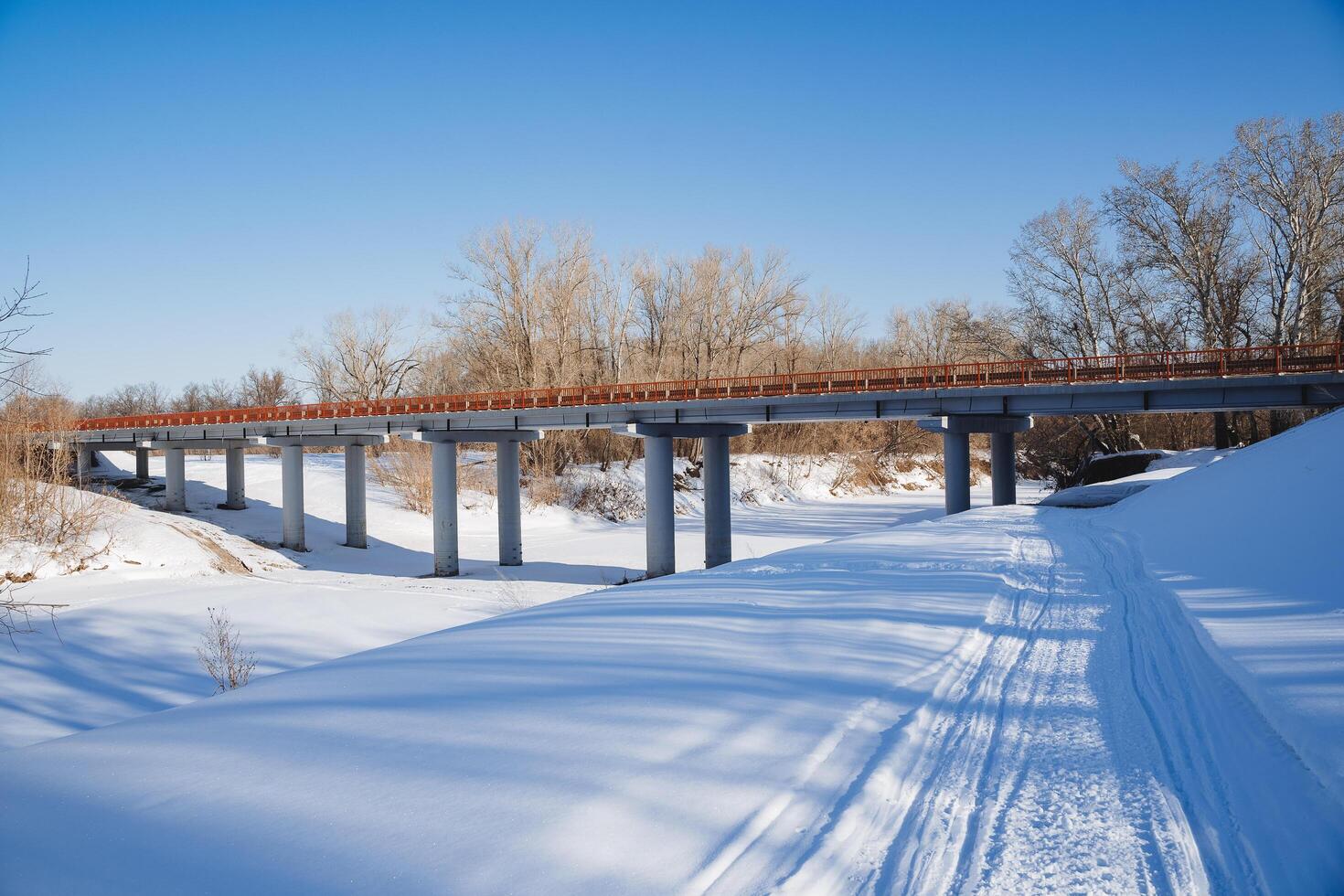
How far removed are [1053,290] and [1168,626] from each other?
124 ft

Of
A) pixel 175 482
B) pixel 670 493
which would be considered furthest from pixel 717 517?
pixel 175 482

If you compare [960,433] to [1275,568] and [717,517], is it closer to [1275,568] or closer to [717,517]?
[717,517]

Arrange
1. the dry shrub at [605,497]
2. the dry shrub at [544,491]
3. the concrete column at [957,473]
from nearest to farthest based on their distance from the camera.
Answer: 1. the concrete column at [957,473]
2. the dry shrub at [544,491]
3. the dry shrub at [605,497]

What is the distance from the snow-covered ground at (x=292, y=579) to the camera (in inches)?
550

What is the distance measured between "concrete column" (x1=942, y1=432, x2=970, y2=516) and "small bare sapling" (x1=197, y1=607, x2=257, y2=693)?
71.4 ft

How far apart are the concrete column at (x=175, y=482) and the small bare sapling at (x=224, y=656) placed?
29.6 m

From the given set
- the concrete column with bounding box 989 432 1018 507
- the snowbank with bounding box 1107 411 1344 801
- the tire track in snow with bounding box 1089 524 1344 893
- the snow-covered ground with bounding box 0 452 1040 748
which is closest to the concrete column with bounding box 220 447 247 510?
the snow-covered ground with bounding box 0 452 1040 748

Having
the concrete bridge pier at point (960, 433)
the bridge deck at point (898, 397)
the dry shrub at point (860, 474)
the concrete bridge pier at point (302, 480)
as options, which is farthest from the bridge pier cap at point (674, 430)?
the dry shrub at point (860, 474)

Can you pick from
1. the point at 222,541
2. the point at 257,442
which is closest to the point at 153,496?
the point at 257,442

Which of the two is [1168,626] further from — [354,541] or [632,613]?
[354,541]

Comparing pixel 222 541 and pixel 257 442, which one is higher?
pixel 257 442

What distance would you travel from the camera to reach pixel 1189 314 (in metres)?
39.2

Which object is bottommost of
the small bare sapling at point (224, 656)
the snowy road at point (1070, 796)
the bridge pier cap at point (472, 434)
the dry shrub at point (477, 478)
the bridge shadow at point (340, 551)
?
the bridge shadow at point (340, 551)

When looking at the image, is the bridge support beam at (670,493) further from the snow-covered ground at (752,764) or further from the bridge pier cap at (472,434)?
the snow-covered ground at (752,764)
